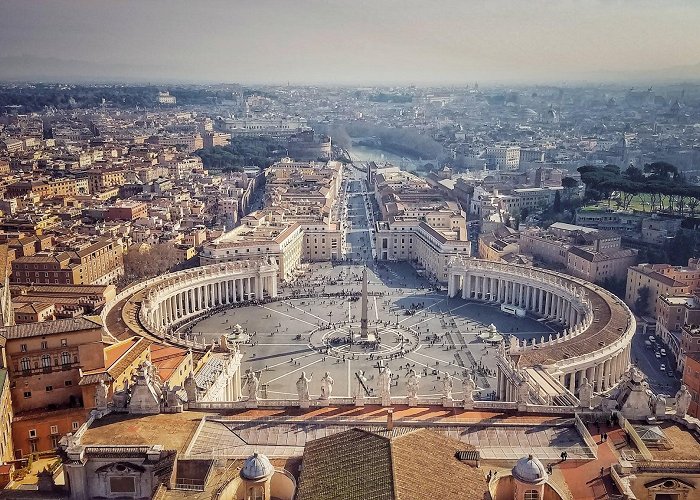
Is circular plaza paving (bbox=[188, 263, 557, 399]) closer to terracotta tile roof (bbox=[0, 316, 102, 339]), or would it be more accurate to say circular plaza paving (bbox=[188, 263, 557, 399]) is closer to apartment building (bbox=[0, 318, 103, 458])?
apartment building (bbox=[0, 318, 103, 458])

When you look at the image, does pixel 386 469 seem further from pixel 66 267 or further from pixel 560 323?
pixel 66 267

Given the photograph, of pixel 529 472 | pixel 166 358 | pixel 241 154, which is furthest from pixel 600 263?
pixel 241 154

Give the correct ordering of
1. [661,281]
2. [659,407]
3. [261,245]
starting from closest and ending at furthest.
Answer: [659,407] → [661,281] → [261,245]

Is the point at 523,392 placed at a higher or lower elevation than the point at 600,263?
higher

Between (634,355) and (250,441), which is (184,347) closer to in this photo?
(250,441)

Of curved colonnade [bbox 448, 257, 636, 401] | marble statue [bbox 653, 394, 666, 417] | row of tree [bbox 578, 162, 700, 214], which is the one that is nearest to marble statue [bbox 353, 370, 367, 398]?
curved colonnade [bbox 448, 257, 636, 401]

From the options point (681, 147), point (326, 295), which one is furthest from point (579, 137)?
point (326, 295)
